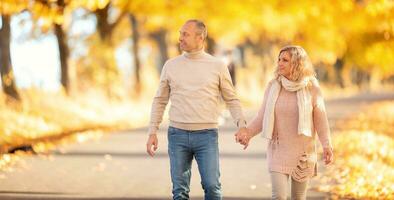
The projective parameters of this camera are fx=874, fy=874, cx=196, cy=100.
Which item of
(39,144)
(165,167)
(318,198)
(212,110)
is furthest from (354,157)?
(212,110)

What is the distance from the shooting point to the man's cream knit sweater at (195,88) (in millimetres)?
7090

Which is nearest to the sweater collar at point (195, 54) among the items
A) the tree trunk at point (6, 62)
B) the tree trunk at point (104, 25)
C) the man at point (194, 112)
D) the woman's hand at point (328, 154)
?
the man at point (194, 112)

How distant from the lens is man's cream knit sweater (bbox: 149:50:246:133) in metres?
7.09

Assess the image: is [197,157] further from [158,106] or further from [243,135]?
[158,106]

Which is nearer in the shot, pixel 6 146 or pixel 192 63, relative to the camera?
pixel 192 63

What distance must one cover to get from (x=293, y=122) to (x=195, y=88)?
836mm

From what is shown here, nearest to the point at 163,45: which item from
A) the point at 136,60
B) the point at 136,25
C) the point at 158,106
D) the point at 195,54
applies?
the point at 136,25

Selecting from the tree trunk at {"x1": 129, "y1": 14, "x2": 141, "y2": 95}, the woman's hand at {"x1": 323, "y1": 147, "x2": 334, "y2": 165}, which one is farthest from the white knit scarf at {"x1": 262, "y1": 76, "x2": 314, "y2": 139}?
the tree trunk at {"x1": 129, "y1": 14, "x2": 141, "y2": 95}

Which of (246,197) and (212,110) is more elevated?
(212,110)

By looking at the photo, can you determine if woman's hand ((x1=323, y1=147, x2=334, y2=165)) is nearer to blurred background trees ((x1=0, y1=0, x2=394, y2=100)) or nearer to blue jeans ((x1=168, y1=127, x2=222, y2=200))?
blue jeans ((x1=168, y1=127, x2=222, y2=200))

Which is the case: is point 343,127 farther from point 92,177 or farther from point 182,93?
point 182,93

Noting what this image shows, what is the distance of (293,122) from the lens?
6.96 meters

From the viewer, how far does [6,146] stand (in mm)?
15273

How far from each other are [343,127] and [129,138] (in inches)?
263
